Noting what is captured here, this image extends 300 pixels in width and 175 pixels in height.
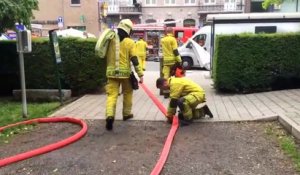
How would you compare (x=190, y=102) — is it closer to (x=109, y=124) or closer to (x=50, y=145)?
(x=109, y=124)

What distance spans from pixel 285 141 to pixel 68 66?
21.1 feet

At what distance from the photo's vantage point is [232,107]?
363 inches

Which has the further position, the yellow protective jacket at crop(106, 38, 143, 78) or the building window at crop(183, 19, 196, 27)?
the building window at crop(183, 19, 196, 27)

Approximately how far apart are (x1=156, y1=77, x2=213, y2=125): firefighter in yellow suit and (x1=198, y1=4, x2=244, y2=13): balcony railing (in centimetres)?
4663

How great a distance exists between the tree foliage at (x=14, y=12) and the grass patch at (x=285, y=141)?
576 centimetres

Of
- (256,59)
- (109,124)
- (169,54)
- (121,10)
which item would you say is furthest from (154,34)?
(109,124)

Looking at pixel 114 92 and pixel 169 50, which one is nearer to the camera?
pixel 114 92

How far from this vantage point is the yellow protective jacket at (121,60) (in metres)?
7.39

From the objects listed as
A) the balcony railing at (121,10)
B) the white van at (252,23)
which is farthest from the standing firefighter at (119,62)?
the balcony railing at (121,10)

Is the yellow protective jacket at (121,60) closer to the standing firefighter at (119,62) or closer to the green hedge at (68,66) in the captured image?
the standing firefighter at (119,62)

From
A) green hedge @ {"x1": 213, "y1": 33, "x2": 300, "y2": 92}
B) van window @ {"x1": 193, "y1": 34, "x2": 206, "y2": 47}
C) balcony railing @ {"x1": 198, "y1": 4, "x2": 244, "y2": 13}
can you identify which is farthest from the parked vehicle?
green hedge @ {"x1": 213, "y1": 33, "x2": 300, "y2": 92}

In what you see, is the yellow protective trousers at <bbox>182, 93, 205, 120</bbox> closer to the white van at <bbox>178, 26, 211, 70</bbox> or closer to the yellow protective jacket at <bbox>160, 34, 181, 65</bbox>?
the yellow protective jacket at <bbox>160, 34, 181, 65</bbox>

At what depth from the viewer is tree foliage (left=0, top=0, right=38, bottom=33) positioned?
30.6 feet

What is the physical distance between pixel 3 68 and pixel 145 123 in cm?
549
